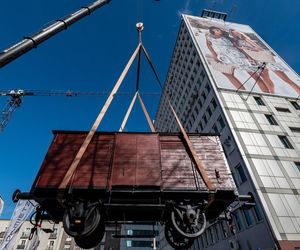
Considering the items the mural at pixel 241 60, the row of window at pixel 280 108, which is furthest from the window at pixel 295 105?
the mural at pixel 241 60

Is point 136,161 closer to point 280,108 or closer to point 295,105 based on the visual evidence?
point 280,108

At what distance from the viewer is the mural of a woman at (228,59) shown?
27.4 m

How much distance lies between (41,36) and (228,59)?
28344 millimetres

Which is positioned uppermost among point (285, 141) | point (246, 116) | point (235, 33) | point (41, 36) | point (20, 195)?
point (235, 33)

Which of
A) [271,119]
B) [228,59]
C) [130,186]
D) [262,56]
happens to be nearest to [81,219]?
[130,186]

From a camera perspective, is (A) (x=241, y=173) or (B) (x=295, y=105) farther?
(B) (x=295, y=105)

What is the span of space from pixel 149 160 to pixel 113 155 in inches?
52.4

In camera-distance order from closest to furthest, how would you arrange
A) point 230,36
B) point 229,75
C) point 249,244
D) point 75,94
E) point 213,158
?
1. point 213,158
2. point 249,244
3. point 229,75
4. point 230,36
5. point 75,94

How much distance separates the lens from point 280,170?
18.4 m

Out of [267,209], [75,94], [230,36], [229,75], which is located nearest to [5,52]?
[267,209]

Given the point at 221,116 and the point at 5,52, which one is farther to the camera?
the point at 221,116

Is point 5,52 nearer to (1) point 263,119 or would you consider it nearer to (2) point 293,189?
(2) point 293,189

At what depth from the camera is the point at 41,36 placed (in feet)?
24.4

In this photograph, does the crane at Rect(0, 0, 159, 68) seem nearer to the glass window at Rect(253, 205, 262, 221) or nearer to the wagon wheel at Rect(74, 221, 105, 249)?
the wagon wheel at Rect(74, 221, 105, 249)
